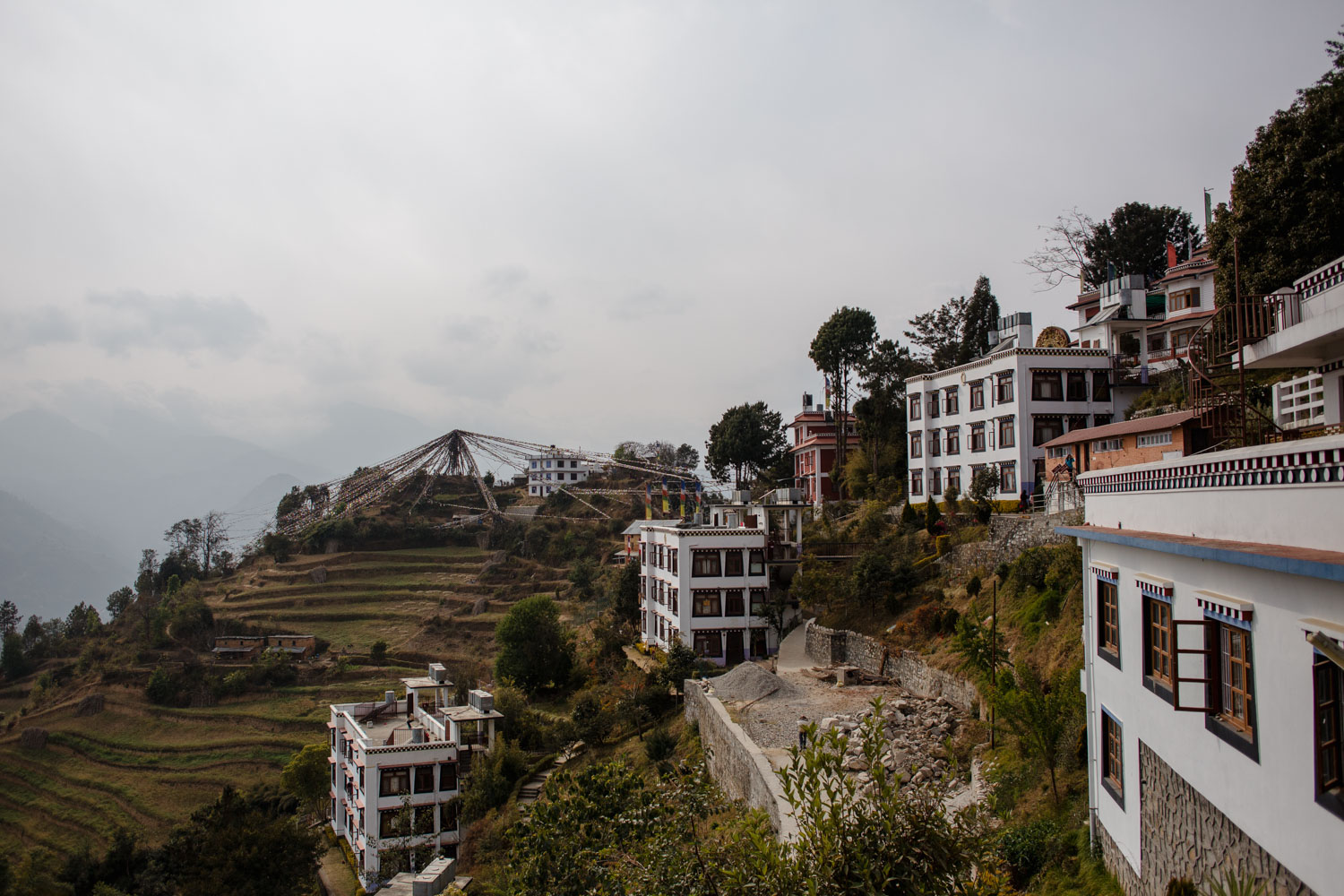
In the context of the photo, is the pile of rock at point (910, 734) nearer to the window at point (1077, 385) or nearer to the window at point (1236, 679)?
the window at point (1236, 679)

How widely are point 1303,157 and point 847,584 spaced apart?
16567 mm

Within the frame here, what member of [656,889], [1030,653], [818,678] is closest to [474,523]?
[818,678]

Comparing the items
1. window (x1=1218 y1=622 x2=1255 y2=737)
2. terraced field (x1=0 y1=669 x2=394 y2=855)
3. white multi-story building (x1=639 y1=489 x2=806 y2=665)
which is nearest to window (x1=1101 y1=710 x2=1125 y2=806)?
window (x1=1218 y1=622 x2=1255 y2=737)

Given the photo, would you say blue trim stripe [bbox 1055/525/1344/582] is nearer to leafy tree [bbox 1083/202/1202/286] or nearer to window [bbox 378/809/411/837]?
window [bbox 378/809/411/837]

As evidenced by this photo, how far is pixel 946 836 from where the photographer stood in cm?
679

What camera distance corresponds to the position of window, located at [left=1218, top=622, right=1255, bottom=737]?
5.93 m

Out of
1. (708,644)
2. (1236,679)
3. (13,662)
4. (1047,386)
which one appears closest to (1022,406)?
(1047,386)

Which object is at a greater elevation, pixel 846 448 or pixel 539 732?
pixel 846 448

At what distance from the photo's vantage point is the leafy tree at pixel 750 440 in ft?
168

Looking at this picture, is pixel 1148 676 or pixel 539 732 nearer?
pixel 1148 676

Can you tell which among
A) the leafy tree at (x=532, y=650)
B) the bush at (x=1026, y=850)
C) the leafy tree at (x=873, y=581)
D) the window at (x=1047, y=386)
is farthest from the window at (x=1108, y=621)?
the leafy tree at (x=532, y=650)

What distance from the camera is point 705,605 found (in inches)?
1233

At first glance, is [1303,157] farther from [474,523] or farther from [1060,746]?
[474,523]

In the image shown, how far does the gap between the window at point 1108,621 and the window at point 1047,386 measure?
20.2 m
